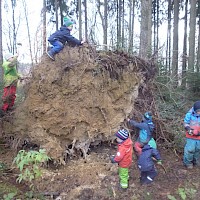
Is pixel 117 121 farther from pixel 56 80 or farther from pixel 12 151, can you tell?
pixel 12 151

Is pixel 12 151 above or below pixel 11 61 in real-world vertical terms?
below

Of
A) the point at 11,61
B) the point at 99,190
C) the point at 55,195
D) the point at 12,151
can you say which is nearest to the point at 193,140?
the point at 99,190

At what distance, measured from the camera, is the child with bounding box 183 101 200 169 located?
541cm

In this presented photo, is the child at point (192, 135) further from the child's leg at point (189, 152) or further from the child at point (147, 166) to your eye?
the child at point (147, 166)

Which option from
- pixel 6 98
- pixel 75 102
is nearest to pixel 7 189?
pixel 75 102

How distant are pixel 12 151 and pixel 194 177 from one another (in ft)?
13.5

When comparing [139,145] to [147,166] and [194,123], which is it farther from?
[194,123]

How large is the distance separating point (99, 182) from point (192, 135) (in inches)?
91.4

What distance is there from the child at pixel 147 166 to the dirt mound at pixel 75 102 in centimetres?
104

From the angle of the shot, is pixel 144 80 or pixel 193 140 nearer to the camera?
pixel 193 140

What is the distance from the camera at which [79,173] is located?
5.11 meters

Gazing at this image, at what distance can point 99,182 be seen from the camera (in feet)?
16.1

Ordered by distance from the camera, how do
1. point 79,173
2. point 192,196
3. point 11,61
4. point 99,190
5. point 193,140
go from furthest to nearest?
point 11,61 < point 193,140 < point 79,173 < point 99,190 < point 192,196

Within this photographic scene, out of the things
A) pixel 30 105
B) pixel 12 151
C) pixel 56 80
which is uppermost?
pixel 56 80
